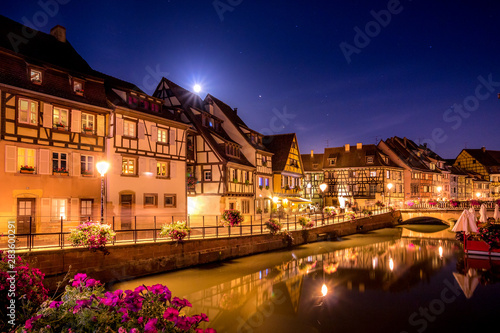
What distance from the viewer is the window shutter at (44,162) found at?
59.9 ft

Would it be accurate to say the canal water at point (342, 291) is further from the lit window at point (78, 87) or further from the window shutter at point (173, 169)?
the lit window at point (78, 87)

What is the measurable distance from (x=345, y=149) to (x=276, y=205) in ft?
73.0

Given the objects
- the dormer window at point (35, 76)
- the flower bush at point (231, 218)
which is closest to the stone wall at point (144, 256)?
the flower bush at point (231, 218)

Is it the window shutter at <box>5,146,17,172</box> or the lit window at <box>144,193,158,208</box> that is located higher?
the window shutter at <box>5,146,17,172</box>

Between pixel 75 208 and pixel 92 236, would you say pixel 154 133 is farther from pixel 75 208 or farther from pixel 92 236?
pixel 92 236

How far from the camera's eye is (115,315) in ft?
13.1

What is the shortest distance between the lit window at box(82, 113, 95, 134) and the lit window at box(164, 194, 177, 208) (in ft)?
22.8

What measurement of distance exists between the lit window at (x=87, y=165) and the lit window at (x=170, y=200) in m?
5.98

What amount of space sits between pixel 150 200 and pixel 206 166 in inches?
338

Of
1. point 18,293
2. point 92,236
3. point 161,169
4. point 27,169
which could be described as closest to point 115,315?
point 18,293

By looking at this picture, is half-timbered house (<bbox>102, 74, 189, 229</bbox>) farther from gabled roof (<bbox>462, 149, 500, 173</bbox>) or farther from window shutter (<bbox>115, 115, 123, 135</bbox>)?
gabled roof (<bbox>462, 149, 500, 173</bbox>)

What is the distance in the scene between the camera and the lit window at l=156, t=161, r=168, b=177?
82.5ft

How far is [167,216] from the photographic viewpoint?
24.4m

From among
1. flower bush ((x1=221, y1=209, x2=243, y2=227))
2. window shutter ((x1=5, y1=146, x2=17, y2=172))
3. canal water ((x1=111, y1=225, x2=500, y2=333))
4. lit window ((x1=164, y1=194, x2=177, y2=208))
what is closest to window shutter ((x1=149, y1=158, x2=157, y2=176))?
lit window ((x1=164, y1=194, x2=177, y2=208))
